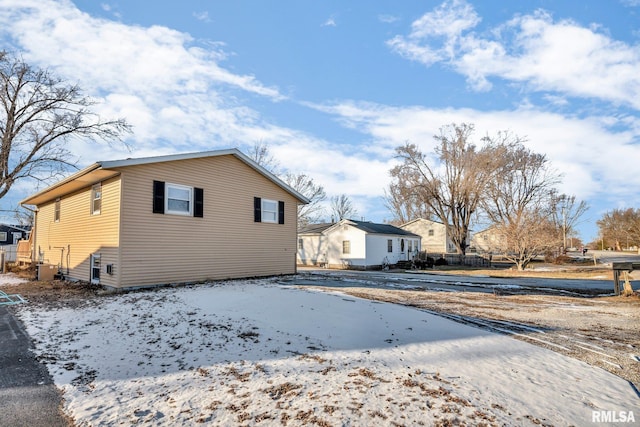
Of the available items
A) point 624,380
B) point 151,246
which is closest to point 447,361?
point 624,380

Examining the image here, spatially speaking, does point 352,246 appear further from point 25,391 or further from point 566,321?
point 25,391

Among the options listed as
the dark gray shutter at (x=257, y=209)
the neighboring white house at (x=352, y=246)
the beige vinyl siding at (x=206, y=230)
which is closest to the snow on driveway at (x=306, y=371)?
the beige vinyl siding at (x=206, y=230)

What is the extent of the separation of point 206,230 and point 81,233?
15.4 feet

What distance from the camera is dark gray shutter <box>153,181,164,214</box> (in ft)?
36.5

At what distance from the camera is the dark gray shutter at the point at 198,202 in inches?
477

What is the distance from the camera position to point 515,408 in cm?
354

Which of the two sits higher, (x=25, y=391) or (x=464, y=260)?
(x=25, y=391)

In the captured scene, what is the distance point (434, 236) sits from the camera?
1636 inches

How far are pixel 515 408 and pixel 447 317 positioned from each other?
4055 millimetres

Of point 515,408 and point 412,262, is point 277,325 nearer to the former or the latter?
point 515,408

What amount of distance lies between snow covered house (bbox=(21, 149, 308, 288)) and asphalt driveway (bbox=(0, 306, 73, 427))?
520cm

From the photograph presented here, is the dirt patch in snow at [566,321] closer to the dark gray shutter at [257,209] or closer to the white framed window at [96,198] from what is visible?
the dark gray shutter at [257,209]

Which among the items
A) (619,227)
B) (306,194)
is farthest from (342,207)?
(619,227)

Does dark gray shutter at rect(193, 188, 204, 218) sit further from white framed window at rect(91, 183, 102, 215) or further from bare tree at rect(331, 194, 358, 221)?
bare tree at rect(331, 194, 358, 221)
